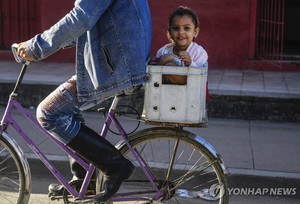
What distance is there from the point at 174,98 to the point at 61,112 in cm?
74

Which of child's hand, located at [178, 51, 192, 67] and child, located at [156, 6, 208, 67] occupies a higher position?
child, located at [156, 6, 208, 67]

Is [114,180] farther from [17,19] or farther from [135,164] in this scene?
[17,19]

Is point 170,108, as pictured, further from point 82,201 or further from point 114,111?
point 82,201

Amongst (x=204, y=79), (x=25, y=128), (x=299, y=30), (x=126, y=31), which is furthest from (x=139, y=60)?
(x=299, y=30)

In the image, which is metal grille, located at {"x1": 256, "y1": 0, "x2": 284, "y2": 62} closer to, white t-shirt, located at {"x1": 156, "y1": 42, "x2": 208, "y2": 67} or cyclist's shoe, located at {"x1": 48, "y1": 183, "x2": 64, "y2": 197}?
white t-shirt, located at {"x1": 156, "y1": 42, "x2": 208, "y2": 67}

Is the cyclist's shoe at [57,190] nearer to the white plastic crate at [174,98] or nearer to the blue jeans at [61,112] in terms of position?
the blue jeans at [61,112]

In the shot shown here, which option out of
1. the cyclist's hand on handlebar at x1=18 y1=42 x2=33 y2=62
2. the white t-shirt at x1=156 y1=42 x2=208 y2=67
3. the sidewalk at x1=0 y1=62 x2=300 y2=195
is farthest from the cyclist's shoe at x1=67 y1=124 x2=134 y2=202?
the sidewalk at x1=0 y1=62 x2=300 y2=195

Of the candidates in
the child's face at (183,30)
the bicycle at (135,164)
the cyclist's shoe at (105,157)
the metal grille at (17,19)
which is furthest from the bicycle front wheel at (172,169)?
the metal grille at (17,19)

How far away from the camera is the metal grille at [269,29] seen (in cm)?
885

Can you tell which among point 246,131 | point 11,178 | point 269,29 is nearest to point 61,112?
point 11,178

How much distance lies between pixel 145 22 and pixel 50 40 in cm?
59

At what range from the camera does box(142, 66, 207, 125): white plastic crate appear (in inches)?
128

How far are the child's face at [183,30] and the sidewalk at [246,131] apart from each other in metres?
1.82

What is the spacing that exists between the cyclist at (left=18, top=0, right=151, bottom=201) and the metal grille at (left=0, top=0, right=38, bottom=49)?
6.54 meters
